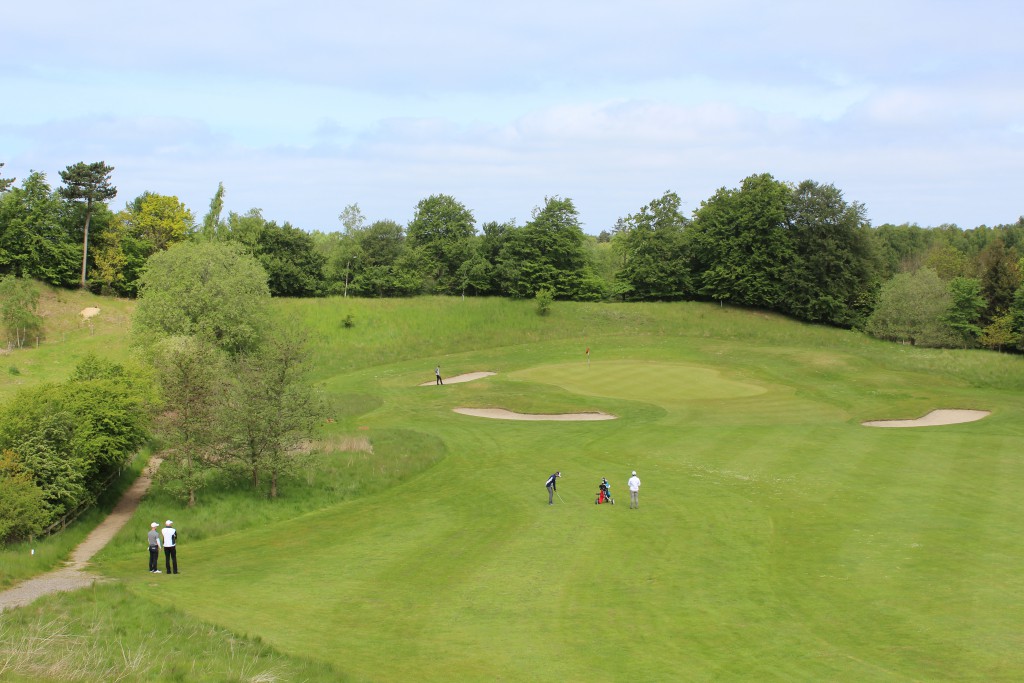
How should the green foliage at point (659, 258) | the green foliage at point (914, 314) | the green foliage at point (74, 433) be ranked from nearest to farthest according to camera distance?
1. the green foliage at point (74, 433)
2. the green foliage at point (914, 314)
3. the green foliage at point (659, 258)

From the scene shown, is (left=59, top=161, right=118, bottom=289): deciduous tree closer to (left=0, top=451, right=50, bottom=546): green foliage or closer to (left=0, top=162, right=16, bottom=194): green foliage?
(left=0, top=162, right=16, bottom=194): green foliage

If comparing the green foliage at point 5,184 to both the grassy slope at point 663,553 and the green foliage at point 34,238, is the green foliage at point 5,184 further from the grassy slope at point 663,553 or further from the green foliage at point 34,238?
the grassy slope at point 663,553

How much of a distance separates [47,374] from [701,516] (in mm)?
54774

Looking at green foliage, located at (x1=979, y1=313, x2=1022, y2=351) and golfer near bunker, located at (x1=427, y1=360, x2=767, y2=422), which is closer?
golfer near bunker, located at (x1=427, y1=360, x2=767, y2=422)

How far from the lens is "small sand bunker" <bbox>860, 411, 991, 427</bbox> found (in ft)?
168

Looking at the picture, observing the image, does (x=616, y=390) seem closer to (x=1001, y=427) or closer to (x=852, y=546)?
(x=1001, y=427)

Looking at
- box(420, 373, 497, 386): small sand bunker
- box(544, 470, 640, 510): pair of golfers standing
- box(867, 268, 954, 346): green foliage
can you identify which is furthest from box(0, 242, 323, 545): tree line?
box(867, 268, 954, 346): green foliage

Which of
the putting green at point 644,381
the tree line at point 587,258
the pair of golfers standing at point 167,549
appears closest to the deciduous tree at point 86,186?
the tree line at point 587,258

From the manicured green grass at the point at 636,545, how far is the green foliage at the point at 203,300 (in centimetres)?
1079

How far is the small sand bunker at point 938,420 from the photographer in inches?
2017

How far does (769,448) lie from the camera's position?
42.9 meters

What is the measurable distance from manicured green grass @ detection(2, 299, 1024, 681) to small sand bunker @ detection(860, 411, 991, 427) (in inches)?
48.0

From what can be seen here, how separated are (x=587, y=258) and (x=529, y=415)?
5775 cm

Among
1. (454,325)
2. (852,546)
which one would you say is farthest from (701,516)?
(454,325)
